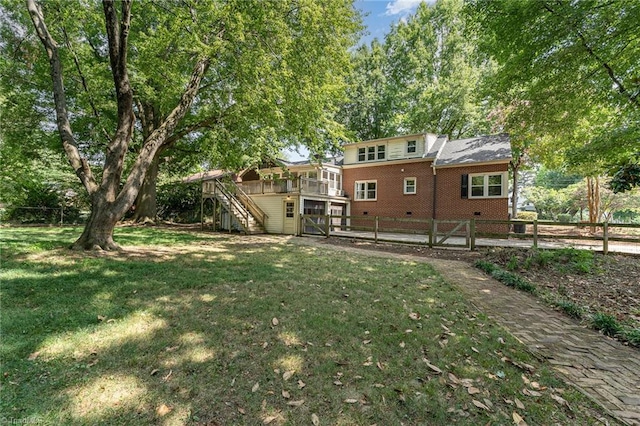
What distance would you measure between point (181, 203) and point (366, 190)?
662 inches

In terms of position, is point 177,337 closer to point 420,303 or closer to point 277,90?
point 420,303

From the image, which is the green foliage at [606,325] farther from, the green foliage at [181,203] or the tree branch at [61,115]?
the green foliage at [181,203]

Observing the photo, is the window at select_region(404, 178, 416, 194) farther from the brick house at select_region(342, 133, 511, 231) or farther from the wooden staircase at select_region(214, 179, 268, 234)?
the wooden staircase at select_region(214, 179, 268, 234)

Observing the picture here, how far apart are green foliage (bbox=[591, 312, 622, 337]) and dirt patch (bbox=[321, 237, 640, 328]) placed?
0.41 metres

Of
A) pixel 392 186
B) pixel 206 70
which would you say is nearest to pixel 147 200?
pixel 206 70

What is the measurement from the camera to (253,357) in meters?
2.94

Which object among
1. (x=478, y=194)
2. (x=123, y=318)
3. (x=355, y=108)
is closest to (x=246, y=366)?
(x=123, y=318)

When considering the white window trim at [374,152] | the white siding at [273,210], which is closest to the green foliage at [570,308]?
the white siding at [273,210]

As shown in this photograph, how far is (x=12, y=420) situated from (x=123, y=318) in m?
1.68

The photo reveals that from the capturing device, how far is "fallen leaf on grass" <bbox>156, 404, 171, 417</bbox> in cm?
215

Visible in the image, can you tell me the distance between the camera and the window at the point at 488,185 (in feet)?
51.5

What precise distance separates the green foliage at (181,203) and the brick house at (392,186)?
18.5 feet

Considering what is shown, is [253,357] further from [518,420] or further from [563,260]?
[563,260]

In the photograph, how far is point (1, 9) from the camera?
1357 centimetres
